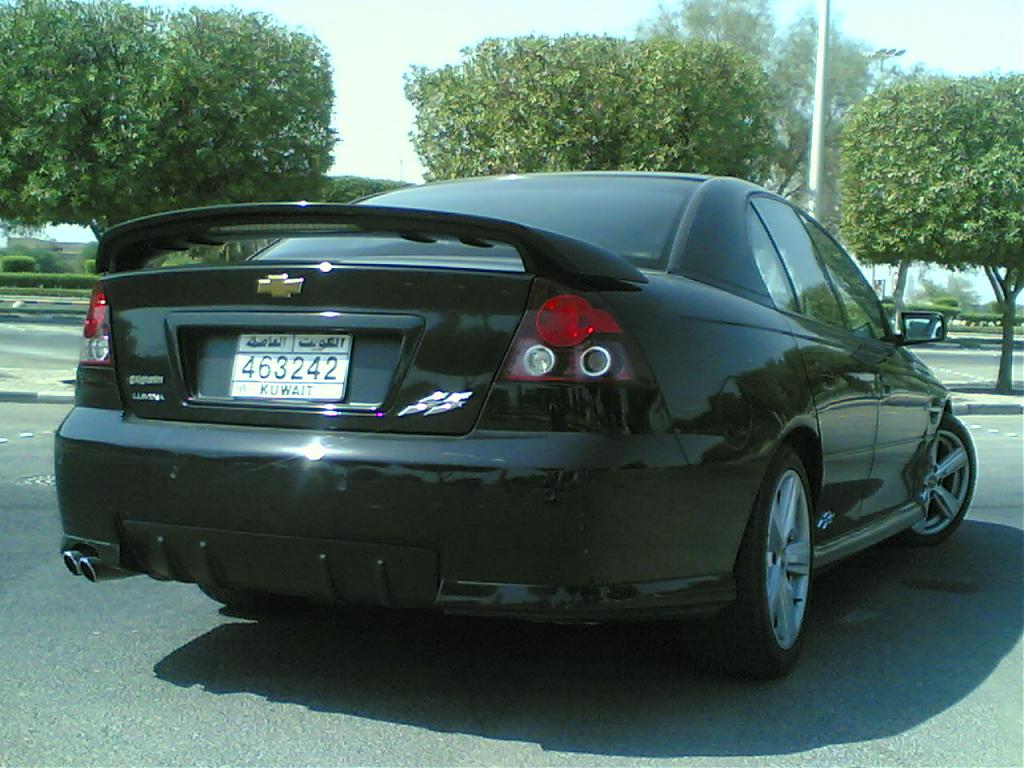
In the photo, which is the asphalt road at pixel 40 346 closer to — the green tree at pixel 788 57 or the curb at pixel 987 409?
the curb at pixel 987 409

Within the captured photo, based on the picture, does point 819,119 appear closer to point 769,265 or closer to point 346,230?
point 769,265

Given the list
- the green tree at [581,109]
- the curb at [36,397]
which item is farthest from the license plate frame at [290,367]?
the green tree at [581,109]

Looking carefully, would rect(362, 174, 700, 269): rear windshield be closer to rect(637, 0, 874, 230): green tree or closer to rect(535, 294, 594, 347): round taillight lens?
rect(535, 294, 594, 347): round taillight lens

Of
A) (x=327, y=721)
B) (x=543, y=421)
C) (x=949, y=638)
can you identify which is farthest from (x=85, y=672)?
(x=949, y=638)

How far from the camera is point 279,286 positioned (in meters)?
3.52

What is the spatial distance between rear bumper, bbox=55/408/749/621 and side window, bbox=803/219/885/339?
1900 millimetres

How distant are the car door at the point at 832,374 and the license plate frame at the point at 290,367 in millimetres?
1562

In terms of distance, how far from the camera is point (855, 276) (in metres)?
5.58

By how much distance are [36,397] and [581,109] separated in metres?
16.4

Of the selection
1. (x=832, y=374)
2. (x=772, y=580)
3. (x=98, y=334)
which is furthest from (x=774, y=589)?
(x=98, y=334)

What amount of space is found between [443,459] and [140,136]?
22104 millimetres

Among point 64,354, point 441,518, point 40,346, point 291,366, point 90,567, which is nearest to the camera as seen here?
point 441,518

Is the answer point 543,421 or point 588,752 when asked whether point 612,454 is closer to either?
point 543,421

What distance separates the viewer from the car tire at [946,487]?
247 inches
